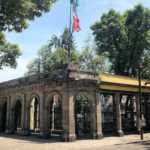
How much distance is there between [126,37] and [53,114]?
68.0 feet

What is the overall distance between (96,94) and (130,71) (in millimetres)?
21065

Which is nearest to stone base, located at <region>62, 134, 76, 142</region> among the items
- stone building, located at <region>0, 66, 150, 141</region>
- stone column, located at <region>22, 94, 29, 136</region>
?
stone building, located at <region>0, 66, 150, 141</region>

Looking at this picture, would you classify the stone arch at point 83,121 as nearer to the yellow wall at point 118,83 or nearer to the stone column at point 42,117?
the yellow wall at point 118,83

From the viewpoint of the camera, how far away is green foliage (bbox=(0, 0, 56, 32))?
14495 mm

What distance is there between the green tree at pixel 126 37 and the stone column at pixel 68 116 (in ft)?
72.7

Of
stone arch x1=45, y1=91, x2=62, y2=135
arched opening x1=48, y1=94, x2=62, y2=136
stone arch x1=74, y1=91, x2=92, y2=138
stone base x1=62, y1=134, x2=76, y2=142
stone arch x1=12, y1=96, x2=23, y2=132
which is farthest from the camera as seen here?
stone arch x1=12, y1=96, x2=23, y2=132

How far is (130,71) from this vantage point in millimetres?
46281

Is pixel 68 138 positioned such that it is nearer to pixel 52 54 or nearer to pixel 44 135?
pixel 44 135

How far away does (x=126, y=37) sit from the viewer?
44.3 metres

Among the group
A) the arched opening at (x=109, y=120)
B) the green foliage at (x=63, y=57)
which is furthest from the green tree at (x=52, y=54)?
the arched opening at (x=109, y=120)

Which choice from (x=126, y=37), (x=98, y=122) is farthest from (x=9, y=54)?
(x=126, y=37)

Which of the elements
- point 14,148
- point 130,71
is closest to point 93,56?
point 130,71

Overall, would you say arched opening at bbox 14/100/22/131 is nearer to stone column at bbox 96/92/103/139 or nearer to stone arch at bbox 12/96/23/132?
stone arch at bbox 12/96/23/132

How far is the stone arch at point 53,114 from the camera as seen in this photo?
26619mm
